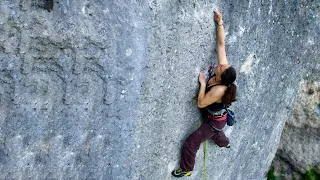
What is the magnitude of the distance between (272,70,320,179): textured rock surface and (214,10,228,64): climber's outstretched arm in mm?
1410

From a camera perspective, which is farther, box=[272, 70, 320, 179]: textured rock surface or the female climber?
box=[272, 70, 320, 179]: textured rock surface

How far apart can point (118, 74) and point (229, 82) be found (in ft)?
2.46

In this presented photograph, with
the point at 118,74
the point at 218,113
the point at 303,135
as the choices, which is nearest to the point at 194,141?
the point at 218,113

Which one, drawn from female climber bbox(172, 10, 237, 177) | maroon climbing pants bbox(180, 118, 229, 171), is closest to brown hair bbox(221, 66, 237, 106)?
female climber bbox(172, 10, 237, 177)

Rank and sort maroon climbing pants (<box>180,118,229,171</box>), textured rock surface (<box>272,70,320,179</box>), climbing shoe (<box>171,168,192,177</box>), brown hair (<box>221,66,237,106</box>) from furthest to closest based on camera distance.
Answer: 1. textured rock surface (<box>272,70,320,179</box>)
2. climbing shoe (<box>171,168,192,177</box>)
3. maroon climbing pants (<box>180,118,229,171</box>)
4. brown hair (<box>221,66,237,106</box>)

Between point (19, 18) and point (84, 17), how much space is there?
31 cm

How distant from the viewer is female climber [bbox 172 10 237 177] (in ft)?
8.30

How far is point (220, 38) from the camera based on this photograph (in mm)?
2633

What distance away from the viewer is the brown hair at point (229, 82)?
Answer: 8.12ft

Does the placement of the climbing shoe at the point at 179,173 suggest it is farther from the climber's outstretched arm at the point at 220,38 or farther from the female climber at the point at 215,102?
the climber's outstretched arm at the point at 220,38

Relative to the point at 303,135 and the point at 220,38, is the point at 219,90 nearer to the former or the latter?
the point at 220,38

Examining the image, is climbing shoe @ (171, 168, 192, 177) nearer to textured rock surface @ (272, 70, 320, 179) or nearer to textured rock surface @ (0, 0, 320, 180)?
textured rock surface @ (0, 0, 320, 180)

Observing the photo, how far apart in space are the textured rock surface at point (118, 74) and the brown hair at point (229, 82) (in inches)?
8.9

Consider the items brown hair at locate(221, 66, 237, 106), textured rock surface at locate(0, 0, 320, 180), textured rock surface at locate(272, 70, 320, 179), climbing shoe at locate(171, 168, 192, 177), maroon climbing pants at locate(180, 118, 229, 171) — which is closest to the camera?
textured rock surface at locate(0, 0, 320, 180)
